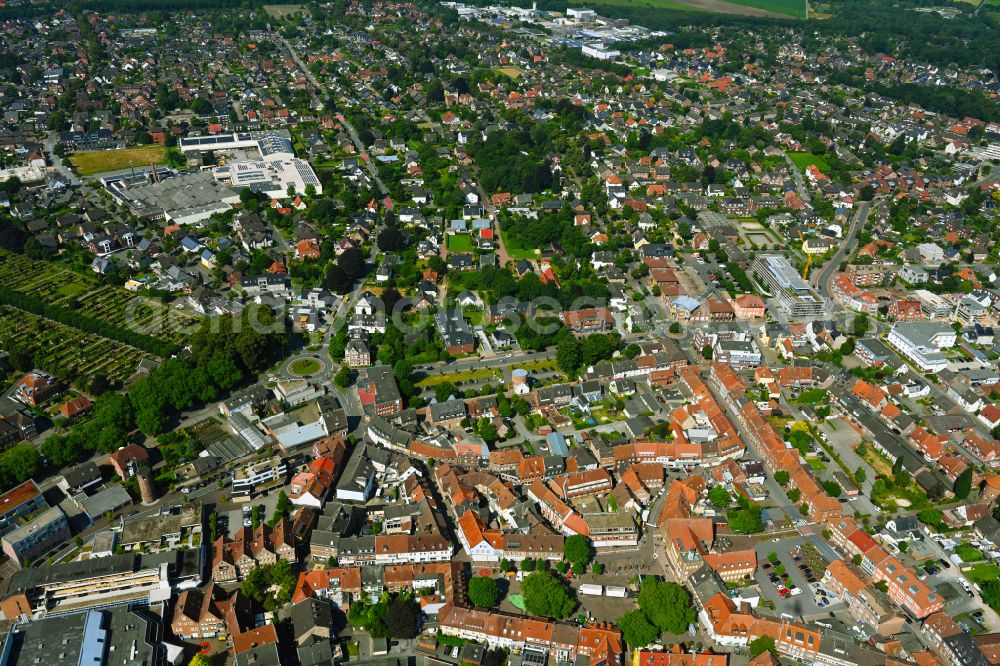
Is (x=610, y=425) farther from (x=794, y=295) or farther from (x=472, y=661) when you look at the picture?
(x=794, y=295)

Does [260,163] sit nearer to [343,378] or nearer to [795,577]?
[343,378]

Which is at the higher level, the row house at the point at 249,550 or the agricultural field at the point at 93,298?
the row house at the point at 249,550

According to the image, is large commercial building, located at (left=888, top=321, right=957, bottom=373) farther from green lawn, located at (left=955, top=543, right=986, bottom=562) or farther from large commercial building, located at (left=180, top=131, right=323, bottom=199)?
large commercial building, located at (left=180, top=131, right=323, bottom=199)

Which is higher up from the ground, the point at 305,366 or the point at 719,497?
the point at 719,497

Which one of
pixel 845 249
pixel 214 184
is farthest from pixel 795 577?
pixel 214 184

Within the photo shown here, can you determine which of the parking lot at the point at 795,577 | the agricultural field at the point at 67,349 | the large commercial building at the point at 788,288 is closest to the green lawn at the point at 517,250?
the large commercial building at the point at 788,288

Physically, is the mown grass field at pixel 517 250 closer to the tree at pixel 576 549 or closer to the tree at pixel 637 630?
the tree at pixel 576 549
